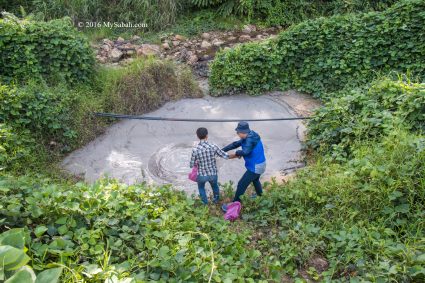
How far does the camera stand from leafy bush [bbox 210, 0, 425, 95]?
330 inches

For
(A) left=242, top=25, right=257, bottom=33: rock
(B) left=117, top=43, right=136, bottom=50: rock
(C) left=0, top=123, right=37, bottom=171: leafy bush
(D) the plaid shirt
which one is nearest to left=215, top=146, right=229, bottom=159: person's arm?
(D) the plaid shirt

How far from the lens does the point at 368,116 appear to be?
20.2ft

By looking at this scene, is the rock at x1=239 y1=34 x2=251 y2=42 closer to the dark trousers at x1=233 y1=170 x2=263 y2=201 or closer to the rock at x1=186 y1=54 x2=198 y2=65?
the rock at x1=186 y1=54 x2=198 y2=65

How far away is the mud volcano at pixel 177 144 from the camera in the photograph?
21.6 feet

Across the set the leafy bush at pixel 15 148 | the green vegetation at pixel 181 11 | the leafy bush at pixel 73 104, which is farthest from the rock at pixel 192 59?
the leafy bush at pixel 15 148

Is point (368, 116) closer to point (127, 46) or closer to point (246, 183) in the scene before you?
point (246, 183)

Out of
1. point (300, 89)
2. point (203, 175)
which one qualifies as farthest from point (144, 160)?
point (300, 89)

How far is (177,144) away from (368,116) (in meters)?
3.19

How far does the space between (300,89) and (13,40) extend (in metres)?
5.59

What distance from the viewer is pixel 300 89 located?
8.70 meters

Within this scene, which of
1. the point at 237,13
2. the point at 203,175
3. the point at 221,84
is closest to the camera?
the point at 203,175

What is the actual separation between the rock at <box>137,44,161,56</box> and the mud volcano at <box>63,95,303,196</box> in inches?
79.7

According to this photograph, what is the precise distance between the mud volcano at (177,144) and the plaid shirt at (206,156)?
999 millimetres

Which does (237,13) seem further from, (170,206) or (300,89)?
(170,206)
